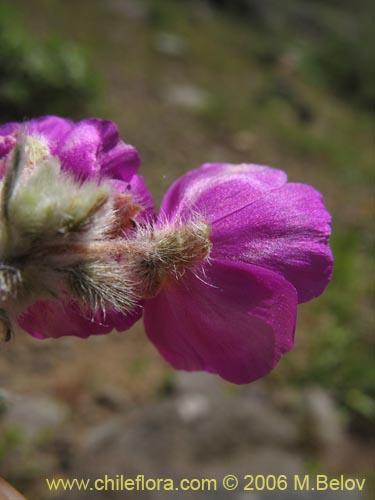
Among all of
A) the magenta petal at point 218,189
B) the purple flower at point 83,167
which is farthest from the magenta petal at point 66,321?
the magenta petal at point 218,189

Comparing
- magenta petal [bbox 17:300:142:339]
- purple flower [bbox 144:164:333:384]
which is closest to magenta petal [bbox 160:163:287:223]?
purple flower [bbox 144:164:333:384]

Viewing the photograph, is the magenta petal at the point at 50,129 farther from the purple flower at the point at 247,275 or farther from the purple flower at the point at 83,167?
the purple flower at the point at 247,275

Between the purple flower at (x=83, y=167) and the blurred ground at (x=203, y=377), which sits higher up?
the purple flower at (x=83, y=167)

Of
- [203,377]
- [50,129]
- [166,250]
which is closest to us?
[166,250]

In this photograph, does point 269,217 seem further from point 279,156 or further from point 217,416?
point 279,156

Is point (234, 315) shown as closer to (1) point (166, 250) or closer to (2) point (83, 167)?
(1) point (166, 250)

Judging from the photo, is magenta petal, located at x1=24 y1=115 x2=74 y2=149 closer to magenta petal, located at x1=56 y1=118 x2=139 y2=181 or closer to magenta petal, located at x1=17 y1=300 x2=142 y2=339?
magenta petal, located at x1=56 y1=118 x2=139 y2=181

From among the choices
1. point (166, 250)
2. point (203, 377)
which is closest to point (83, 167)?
point (166, 250)
